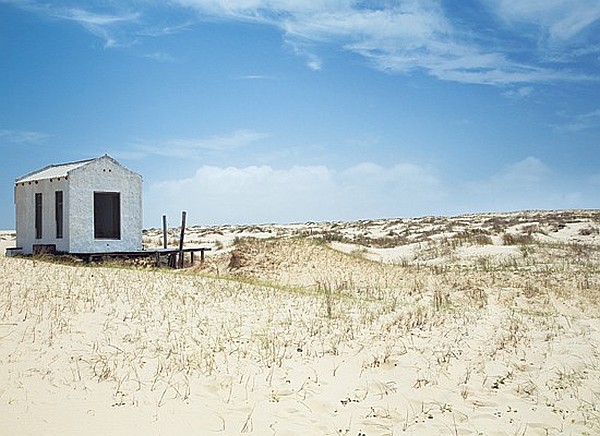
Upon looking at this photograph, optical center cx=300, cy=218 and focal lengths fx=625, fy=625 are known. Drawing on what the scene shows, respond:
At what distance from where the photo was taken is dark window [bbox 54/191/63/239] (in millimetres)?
21969

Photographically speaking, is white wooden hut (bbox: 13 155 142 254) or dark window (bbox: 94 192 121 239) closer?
white wooden hut (bbox: 13 155 142 254)

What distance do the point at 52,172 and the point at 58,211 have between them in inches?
87.6

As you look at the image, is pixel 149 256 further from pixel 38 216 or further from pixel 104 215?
pixel 38 216

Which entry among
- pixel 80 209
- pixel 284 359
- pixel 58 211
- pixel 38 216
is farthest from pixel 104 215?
pixel 284 359

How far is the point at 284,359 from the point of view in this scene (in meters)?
8.96

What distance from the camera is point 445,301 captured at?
14258mm

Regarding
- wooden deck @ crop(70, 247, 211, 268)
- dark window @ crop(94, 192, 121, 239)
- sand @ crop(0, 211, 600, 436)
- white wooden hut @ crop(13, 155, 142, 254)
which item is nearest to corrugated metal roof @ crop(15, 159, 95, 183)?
white wooden hut @ crop(13, 155, 142, 254)

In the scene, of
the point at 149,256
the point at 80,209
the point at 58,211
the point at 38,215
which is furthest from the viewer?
the point at 149,256

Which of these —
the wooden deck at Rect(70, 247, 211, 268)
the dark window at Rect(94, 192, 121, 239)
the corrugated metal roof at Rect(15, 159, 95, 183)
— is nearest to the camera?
the wooden deck at Rect(70, 247, 211, 268)

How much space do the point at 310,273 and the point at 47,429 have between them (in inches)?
581

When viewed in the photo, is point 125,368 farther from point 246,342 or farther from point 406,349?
point 406,349

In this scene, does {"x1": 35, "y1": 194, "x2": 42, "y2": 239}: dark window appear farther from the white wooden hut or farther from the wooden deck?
the wooden deck

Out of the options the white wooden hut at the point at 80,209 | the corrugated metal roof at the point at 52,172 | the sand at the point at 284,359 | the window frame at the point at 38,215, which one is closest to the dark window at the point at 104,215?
the white wooden hut at the point at 80,209

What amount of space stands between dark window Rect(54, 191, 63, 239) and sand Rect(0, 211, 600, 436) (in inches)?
261
